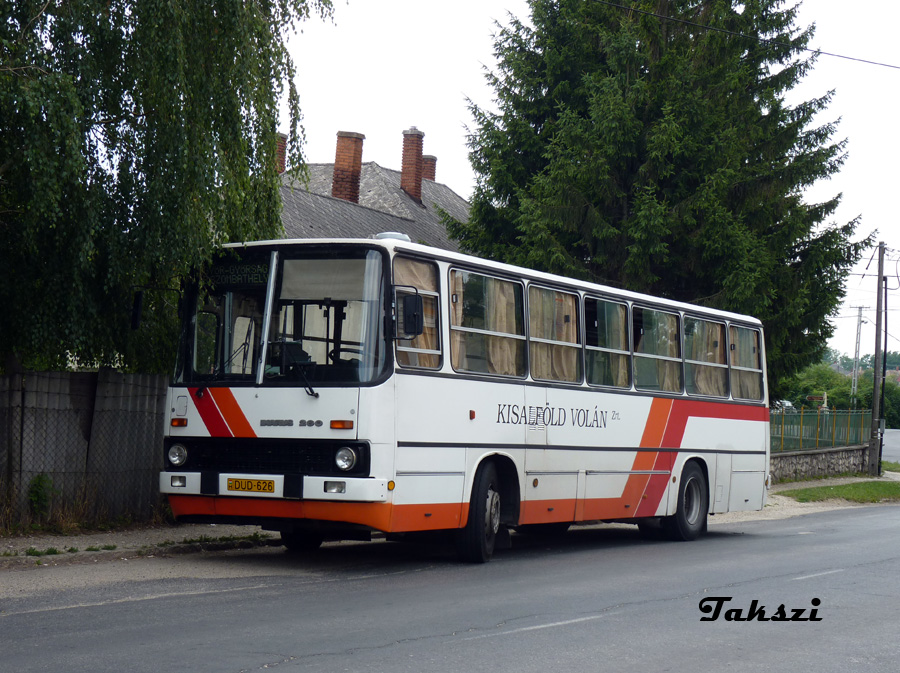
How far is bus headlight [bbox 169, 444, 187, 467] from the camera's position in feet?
38.6

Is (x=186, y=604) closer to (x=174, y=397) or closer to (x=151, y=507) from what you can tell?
(x=174, y=397)

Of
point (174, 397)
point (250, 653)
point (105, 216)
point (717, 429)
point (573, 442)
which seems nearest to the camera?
point (250, 653)

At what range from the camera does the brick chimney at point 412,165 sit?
51938 millimetres

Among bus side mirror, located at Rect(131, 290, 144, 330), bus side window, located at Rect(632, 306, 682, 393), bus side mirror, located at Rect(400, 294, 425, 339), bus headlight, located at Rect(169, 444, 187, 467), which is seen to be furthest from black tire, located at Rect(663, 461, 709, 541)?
bus side mirror, located at Rect(131, 290, 144, 330)

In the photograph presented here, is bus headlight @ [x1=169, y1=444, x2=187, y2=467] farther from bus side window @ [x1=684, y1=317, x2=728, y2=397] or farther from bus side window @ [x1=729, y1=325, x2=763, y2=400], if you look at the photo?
bus side window @ [x1=729, y1=325, x2=763, y2=400]

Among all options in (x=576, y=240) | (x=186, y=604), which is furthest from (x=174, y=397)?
(x=576, y=240)

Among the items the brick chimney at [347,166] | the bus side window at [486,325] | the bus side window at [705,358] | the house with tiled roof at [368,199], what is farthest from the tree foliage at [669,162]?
the brick chimney at [347,166]

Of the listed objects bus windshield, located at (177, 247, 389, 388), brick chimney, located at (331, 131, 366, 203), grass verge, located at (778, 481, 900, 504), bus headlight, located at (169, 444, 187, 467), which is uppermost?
brick chimney, located at (331, 131, 366, 203)

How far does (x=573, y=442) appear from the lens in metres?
14.1

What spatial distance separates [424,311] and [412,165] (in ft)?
135

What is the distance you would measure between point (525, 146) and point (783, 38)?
696cm

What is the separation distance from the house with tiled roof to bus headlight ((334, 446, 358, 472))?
764 inches

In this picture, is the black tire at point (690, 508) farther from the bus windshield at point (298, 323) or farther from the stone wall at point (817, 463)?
the stone wall at point (817, 463)

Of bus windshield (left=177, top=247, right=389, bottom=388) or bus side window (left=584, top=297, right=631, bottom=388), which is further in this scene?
bus side window (left=584, top=297, right=631, bottom=388)
